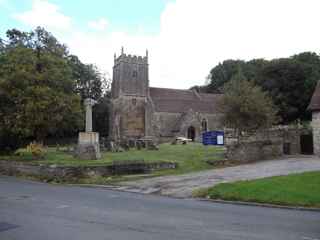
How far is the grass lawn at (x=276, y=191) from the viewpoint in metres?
11.6

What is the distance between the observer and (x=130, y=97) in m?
67.2

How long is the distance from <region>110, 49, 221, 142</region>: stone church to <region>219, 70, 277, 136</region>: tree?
30.8m

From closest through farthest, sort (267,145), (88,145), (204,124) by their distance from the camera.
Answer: (88,145)
(267,145)
(204,124)

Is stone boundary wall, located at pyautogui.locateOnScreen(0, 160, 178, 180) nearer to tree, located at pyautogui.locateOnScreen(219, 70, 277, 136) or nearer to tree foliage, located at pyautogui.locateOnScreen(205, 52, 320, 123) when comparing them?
tree, located at pyautogui.locateOnScreen(219, 70, 277, 136)

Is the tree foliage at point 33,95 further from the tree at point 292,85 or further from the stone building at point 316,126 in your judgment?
the tree at point 292,85

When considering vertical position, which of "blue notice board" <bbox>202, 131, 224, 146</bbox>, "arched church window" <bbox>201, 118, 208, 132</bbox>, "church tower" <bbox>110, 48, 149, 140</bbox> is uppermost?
"church tower" <bbox>110, 48, 149, 140</bbox>

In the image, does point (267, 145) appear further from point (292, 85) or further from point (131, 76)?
point (131, 76)

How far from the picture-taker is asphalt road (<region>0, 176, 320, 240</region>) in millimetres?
7441

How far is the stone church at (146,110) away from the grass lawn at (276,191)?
4806 cm

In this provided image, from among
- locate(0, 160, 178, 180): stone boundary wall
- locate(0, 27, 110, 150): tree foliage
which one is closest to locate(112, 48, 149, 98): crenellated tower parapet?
locate(0, 27, 110, 150): tree foliage

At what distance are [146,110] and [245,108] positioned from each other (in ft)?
127

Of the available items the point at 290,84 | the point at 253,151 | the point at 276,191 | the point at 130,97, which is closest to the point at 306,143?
the point at 253,151

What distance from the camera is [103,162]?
2162 centimetres

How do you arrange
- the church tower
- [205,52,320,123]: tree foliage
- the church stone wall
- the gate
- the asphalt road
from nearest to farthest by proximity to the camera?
1. the asphalt road
2. the gate
3. [205,52,320,123]: tree foliage
4. the church stone wall
5. the church tower
